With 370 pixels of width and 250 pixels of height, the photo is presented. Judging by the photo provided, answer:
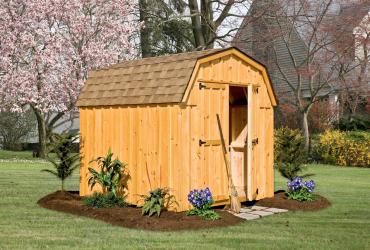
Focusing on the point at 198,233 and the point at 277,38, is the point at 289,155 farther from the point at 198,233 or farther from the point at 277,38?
the point at 277,38

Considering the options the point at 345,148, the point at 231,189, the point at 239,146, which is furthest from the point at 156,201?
the point at 345,148

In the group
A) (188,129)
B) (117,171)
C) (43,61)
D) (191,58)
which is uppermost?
(43,61)

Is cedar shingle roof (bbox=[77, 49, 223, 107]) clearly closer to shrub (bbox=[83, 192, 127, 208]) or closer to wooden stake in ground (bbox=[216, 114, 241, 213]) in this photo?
wooden stake in ground (bbox=[216, 114, 241, 213])

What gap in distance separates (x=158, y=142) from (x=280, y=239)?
3.06 metres

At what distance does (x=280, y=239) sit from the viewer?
26.8ft

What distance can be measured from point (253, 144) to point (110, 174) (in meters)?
3.04

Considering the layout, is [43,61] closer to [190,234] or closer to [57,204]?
[57,204]

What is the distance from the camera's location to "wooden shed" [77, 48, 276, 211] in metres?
9.82

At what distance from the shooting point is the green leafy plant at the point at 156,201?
9406 mm

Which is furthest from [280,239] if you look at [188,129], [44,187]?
[44,187]

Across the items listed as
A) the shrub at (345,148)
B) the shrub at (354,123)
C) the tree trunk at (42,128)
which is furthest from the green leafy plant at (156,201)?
the shrub at (354,123)

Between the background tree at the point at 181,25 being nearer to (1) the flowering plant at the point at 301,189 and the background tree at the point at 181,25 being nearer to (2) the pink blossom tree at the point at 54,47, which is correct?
(2) the pink blossom tree at the point at 54,47

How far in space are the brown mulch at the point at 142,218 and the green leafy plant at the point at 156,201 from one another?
0.40 ft

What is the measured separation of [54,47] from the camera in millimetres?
25500
